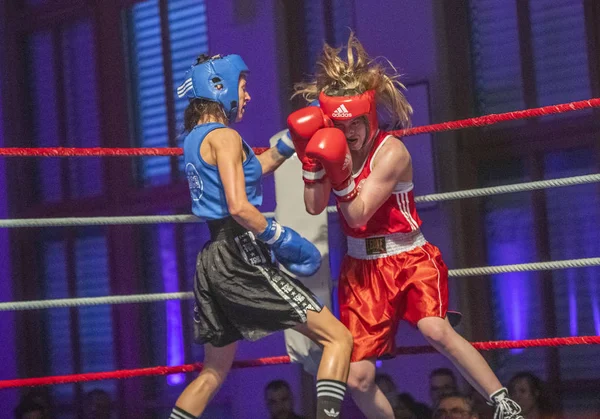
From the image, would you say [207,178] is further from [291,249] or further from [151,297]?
[151,297]

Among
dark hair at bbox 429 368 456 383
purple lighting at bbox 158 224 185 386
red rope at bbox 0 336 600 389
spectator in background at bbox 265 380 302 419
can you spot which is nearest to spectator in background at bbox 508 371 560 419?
dark hair at bbox 429 368 456 383

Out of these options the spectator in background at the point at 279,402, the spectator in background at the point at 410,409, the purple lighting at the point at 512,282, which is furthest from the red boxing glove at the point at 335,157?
the purple lighting at the point at 512,282

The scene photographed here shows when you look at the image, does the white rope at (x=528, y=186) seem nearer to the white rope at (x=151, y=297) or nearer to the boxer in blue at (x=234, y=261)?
the white rope at (x=151, y=297)

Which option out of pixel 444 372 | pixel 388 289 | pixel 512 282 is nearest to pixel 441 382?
pixel 444 372

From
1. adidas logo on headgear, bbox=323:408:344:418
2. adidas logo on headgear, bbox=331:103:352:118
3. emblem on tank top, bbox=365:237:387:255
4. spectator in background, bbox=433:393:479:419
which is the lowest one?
spectator in background, bbox=433:393:479:419

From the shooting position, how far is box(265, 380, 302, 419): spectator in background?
421 cm

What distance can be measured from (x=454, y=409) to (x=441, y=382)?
80 centimetres

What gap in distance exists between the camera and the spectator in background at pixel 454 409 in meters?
3.37

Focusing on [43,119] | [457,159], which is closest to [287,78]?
[457,159]

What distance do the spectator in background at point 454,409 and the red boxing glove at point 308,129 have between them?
1.31m

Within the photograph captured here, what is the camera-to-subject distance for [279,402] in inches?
168

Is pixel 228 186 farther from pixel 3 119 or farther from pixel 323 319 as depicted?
pixel 3 119

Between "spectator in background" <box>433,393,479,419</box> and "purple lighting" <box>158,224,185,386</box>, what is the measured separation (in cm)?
235

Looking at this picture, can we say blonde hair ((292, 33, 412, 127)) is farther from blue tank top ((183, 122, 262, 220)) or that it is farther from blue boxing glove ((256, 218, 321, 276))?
blue boxing glove ((256, 218, 321, 276))
